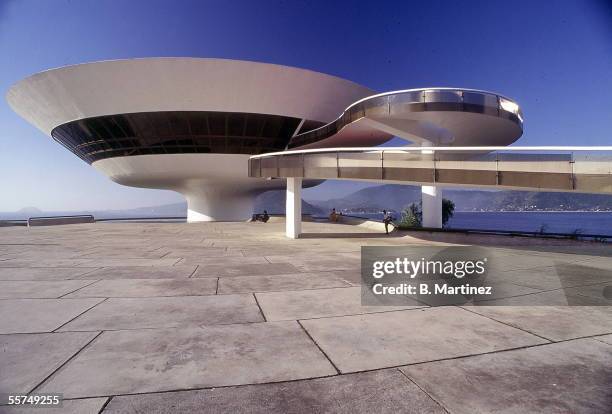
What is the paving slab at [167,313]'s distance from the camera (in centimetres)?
488

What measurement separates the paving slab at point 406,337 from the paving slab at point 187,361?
295 mm

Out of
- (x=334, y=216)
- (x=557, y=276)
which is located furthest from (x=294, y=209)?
(x=334, y=216)

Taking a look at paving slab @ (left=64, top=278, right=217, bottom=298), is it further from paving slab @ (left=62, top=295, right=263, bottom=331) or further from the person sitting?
the person sitting

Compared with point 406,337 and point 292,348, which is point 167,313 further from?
point 406,337

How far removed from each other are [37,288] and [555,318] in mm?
9815

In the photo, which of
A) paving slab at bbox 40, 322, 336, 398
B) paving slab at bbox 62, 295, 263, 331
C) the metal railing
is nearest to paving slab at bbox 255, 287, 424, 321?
paving slab at bbox 62, 295, 263, 331

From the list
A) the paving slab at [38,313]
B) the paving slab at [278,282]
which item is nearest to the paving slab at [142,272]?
the paving slab at [278,282]

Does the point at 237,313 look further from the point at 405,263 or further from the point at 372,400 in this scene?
the point at 405,263

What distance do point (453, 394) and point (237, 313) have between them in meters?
3.43

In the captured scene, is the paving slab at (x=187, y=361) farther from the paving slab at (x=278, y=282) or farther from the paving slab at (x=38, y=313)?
the paving slab at (x=278, y=282)

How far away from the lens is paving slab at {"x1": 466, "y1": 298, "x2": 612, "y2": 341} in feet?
15.1

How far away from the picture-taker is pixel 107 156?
38.2 metres

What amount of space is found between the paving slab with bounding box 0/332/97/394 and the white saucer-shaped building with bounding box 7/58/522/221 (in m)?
20.9

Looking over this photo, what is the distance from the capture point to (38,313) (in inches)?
213
